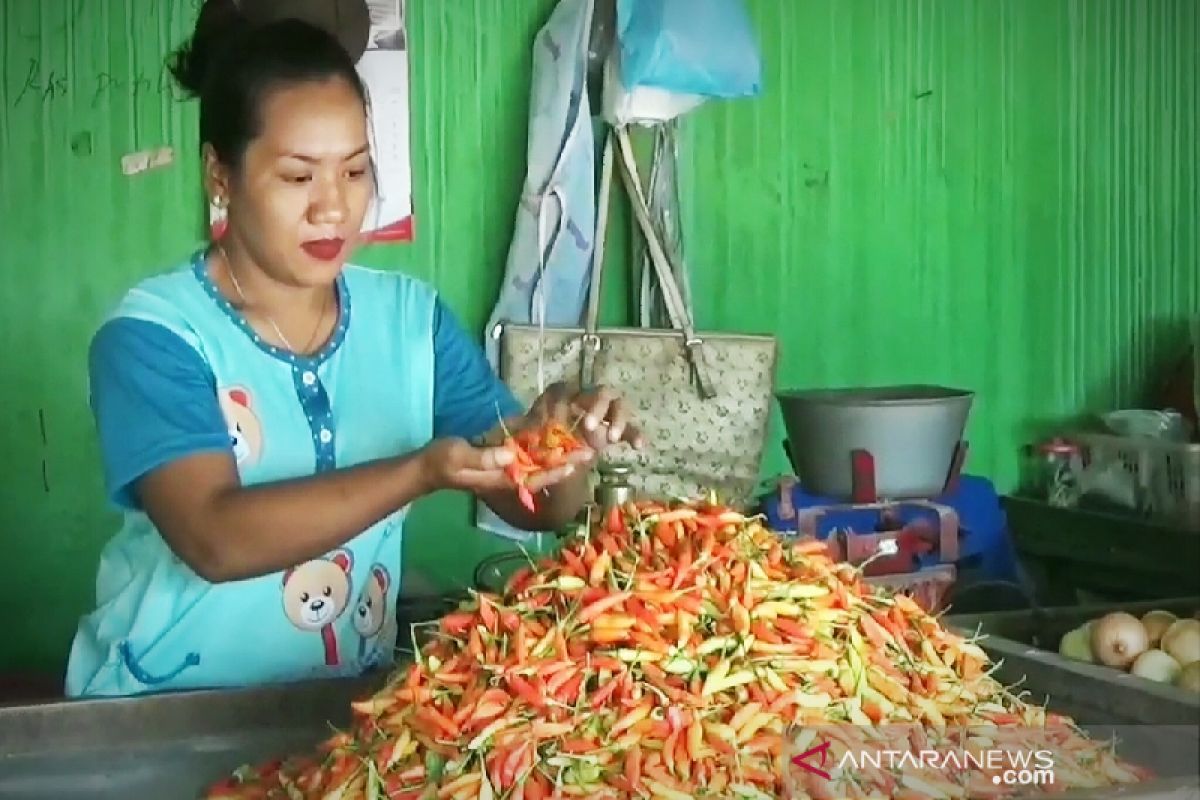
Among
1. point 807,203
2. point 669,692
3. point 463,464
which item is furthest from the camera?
point 807,203

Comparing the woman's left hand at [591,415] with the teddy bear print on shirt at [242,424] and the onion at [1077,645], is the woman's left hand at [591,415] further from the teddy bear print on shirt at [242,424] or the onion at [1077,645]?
the onion at [1077,645]

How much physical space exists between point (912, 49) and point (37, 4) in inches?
80.2

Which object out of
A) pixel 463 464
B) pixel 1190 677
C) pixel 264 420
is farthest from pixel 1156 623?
pixel 264 420

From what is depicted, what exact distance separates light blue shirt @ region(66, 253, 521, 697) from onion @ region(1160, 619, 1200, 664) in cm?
115

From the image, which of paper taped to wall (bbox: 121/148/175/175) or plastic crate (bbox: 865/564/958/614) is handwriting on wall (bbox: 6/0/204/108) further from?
plastic crate (bbox: 865/564/958/614)

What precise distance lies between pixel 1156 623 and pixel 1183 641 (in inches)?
2.6

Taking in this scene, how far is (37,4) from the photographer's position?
2.86 meters

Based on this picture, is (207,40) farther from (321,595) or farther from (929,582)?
(929,582)

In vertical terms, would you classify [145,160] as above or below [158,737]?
above

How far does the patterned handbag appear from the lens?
3074 millimetres

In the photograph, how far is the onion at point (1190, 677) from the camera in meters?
2.00

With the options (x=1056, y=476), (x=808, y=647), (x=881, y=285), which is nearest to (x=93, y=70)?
(x=881, y=285)

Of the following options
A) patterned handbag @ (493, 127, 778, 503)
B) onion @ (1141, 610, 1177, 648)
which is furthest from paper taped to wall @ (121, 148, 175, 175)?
onion @ (1141, 610, 1177, 648)

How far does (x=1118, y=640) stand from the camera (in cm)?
213
